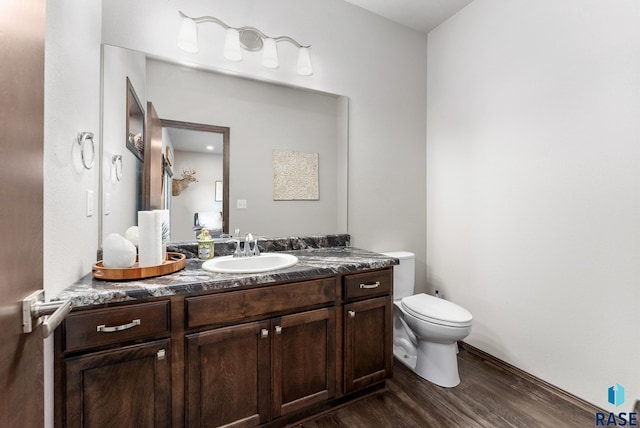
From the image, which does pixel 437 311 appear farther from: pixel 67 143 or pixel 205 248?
pixel 67 143

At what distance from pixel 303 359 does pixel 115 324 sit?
89cm

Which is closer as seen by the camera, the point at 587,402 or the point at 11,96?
the point at 11,96

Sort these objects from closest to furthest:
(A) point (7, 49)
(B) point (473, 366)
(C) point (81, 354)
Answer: (A) point (7, 49) < (C) point (81, 354) < (B) point (473, 366)

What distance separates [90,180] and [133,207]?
0.30 metres

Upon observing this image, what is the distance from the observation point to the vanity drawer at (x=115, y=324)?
1.08 metres

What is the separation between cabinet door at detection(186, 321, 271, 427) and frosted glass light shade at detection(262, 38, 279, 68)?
1669 millimetres

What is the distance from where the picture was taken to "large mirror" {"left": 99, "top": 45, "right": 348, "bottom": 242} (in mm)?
1627

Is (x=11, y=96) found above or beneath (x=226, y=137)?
beneath

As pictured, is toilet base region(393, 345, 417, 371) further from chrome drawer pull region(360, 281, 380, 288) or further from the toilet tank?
chrome drawer pull region(360, 281, 380, 288)

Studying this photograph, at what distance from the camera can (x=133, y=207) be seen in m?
1.68

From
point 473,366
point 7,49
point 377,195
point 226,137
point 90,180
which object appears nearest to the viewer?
point 7,49

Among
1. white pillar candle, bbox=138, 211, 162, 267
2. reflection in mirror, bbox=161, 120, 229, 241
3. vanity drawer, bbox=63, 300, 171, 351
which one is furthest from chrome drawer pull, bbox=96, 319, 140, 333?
reflection in mirror, bbox=161, 120, 229, 241

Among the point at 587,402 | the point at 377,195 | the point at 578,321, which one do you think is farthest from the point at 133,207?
the point at 587,402

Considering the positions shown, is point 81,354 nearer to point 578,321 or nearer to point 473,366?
point 473,366
